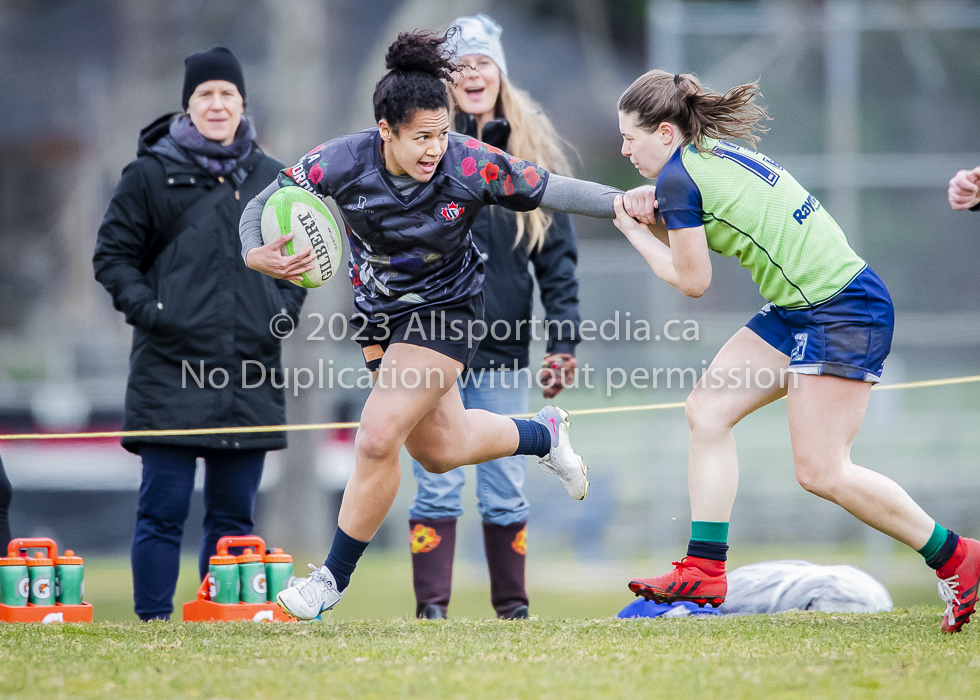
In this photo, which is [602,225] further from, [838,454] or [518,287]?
[838,454]

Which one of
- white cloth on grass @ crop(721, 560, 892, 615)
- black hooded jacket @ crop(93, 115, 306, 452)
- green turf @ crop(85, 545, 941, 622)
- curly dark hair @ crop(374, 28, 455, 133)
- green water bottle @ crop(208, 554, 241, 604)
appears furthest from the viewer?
green turf @ crop(85, 545, 941, 622)

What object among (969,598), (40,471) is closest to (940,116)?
(969,598)

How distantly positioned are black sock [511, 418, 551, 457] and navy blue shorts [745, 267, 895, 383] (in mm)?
987

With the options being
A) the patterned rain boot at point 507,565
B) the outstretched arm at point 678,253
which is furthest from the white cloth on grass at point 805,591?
the outstretched arm at point 678,253

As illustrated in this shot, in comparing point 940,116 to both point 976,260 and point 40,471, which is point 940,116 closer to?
point 976,260

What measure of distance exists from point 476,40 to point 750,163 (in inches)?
57.4

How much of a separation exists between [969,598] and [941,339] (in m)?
5.04

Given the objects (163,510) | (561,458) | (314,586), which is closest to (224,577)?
(163,510)

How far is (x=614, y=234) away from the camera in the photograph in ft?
54.7

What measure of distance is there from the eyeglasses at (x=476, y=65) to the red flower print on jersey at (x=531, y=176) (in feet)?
3.54

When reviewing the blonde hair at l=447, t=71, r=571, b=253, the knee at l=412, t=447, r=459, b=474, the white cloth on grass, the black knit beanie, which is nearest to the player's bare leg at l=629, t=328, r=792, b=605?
the knee at l=412, t=447, r=459, b=474

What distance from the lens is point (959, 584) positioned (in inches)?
147

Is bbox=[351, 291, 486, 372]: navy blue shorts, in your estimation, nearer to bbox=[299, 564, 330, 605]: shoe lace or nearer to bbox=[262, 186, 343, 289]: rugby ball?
bbox=[262, 186, 343, 289]: rugby ball

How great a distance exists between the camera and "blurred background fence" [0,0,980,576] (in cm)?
844
